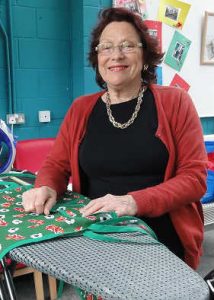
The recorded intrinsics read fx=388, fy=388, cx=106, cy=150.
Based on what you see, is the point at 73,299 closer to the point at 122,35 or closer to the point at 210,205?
the point at 210,205

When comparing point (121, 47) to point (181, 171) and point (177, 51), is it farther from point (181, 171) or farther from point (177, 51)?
point (177, 51)

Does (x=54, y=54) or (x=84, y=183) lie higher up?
(x=54, y=54)

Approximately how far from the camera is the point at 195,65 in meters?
3.17

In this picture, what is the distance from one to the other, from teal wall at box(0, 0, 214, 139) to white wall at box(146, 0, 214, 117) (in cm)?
56

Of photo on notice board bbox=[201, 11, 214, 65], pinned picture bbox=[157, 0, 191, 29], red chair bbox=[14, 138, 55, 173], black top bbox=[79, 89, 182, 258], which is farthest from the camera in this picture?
photo on notice board bbox=[201, 11, 214, 65]

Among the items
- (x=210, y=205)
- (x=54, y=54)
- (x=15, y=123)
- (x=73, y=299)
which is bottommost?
(x=73, y=299)

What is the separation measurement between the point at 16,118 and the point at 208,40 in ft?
5.60

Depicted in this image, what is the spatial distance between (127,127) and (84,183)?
265 mm

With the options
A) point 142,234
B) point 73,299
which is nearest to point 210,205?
point 73,299

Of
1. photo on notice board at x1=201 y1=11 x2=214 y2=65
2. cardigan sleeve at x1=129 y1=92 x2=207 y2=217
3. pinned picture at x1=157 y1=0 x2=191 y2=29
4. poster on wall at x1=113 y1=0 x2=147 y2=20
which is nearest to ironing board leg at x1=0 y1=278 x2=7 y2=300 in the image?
cardigan sleeve at x1=129 y1=92 x2=207 y2=217

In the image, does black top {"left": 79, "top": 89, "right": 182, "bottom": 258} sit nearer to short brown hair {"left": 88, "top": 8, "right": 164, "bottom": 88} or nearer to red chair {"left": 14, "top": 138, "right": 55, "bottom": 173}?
short brown hair {"left": 88, "top": 8, "right": 164, "bottom": 88}

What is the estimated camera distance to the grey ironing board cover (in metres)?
0.67

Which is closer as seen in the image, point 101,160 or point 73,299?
point 101,160

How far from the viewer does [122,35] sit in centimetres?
135
